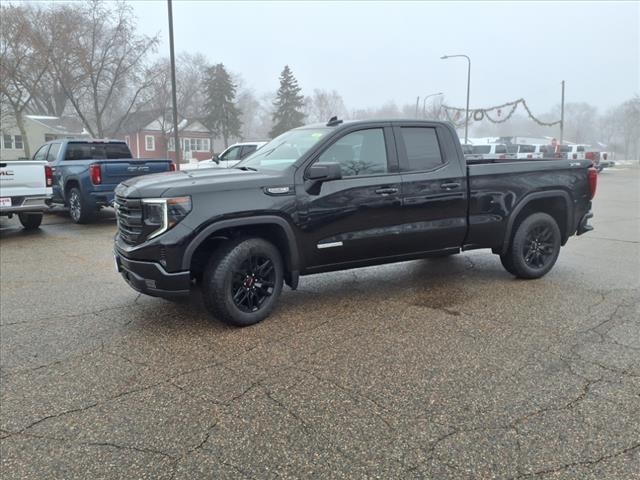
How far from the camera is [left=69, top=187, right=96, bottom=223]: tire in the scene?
1079 cm

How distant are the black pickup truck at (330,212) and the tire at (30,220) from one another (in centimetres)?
682

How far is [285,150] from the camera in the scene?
5.28m

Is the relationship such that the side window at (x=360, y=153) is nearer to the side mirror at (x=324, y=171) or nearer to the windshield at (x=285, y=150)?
the windshield at (x=285, y=150)

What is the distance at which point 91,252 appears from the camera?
814 centimetres

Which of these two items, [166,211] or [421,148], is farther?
[421,148]

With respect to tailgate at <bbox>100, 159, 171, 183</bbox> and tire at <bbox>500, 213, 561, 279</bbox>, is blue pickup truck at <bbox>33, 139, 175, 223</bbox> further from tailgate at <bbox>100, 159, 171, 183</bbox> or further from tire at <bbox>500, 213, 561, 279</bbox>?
tire at <bbox>500, 213, 561, 279</bbox>

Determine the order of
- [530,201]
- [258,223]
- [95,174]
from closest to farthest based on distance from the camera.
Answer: [258,223] → [530,201] → [95,174]

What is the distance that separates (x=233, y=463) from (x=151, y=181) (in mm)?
2764

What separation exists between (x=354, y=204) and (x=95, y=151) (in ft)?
31.5

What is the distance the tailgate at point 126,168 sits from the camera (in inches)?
418

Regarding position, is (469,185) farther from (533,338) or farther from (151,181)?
(151,181)

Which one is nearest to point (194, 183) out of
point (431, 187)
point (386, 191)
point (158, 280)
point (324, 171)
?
point (158, 280)

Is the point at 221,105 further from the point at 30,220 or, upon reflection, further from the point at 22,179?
the point at 22,179

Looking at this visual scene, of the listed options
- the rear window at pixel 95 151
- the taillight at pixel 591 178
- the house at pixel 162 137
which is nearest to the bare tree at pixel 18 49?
the rear window at pixel 95 151
